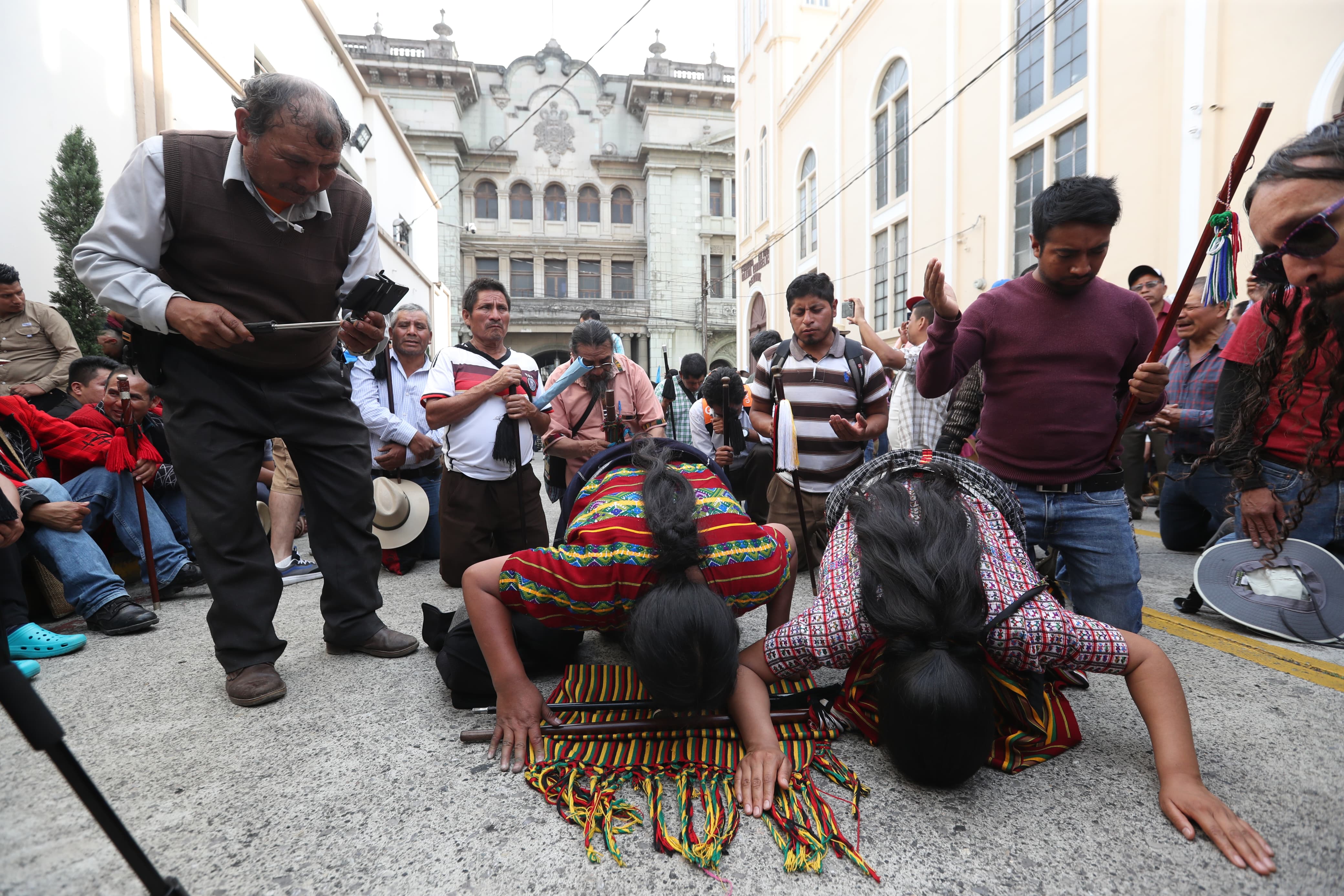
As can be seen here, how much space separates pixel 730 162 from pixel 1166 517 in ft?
87.4

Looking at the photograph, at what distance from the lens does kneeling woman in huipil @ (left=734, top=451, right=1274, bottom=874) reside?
5.06ft

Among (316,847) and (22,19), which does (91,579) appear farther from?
(22,19)

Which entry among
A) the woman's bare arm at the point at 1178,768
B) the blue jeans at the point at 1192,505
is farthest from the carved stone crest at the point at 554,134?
the woman's bare arm at the point at 1178,768

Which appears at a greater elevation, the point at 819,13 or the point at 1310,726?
the point at 819,13

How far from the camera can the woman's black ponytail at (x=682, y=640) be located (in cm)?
164

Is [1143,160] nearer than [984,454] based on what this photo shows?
No

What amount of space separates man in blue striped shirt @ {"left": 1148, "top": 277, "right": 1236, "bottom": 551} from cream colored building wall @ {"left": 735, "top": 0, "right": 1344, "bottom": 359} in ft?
9.76

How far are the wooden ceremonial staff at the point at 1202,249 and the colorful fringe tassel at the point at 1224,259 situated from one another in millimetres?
26

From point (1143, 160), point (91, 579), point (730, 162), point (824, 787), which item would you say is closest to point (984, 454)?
point (824, 787)

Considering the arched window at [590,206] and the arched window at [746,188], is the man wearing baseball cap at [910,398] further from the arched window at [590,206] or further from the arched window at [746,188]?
the arched window at [590,206]

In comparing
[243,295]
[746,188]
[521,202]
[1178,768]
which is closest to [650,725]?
[1178,768]

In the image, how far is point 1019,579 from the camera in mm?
1878

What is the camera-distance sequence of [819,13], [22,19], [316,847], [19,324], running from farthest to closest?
1. [819,13]
2. [22,19]
3. [19,324]
4. [316,847]

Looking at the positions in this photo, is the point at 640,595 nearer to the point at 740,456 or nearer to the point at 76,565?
the point at 76,565
